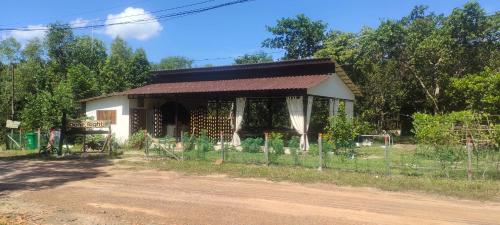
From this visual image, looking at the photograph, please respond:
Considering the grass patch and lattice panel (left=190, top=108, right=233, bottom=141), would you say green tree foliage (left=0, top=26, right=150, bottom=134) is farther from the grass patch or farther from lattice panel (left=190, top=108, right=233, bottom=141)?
the grass patch

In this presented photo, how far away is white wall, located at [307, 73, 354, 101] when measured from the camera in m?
20.9

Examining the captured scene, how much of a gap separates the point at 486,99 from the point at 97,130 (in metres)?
18.3

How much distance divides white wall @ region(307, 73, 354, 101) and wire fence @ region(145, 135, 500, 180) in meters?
5.76

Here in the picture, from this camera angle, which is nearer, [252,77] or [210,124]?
[210,124]

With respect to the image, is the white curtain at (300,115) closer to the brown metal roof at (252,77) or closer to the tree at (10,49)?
the brown metal roof at (252,77)

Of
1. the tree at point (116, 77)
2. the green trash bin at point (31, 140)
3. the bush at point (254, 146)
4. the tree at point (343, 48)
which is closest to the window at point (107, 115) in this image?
the green trash bin at point (31, 140)

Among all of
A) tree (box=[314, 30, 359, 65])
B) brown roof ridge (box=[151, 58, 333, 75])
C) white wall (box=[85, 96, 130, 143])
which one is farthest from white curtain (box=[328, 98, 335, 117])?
white wall (box=[85, 96, 130, 143])

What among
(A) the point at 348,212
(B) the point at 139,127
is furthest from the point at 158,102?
(A) the point at 348,212

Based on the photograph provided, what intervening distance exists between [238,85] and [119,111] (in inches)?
284

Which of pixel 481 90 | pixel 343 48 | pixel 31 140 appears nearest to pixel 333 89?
pixel 481 90

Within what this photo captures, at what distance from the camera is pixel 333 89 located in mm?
23125

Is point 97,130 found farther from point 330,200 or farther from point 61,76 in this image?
point 61,76

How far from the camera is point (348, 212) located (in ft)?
25.8

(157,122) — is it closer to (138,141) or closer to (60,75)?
(138,141)
